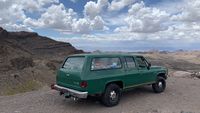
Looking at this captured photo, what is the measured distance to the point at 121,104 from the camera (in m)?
10.3

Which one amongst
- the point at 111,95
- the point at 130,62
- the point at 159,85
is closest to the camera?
the point at 111,95

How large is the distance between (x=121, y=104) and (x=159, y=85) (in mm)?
2940

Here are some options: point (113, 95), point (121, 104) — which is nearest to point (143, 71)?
point (121, 104)

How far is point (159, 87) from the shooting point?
12555 millimetres

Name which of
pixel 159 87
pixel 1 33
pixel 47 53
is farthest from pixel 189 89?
pixel 47 53

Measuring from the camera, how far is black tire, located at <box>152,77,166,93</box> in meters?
12.4

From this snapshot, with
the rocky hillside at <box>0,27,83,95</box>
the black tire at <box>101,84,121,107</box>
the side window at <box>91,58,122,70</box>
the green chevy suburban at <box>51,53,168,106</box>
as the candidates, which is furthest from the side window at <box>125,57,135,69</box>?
the rocky hillside at <box>0,27,83,95</box>

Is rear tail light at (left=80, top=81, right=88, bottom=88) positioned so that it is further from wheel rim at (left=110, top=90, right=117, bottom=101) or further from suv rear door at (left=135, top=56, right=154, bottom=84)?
suv rear door at (left=135, top=56, right=154, bottom=84)

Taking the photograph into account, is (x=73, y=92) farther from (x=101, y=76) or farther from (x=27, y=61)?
(x=27, y=61)

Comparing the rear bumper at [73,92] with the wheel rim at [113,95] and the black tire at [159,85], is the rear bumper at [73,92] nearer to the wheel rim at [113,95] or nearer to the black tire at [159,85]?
the wheel rim at [113,95]

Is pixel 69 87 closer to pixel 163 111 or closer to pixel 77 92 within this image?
pixel 77 92

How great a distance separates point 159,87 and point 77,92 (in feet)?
15.8

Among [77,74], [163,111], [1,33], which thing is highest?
[1,33]

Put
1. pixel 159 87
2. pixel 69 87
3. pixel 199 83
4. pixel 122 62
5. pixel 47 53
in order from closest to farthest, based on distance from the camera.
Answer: pixel 69 87 < pixel 122 62 < pixel 159 87 < pixel 199 83 < pixel 47 53
